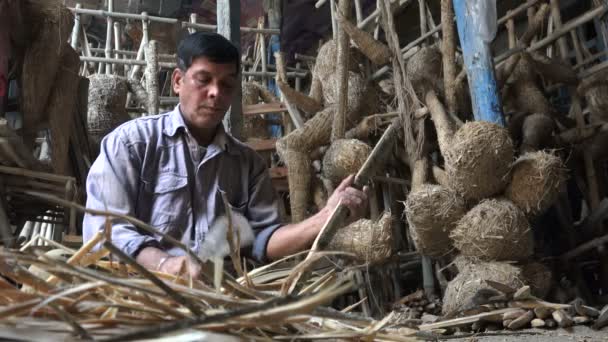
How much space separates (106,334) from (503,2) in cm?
539

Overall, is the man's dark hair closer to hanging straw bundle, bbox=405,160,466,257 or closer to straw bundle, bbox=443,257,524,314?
hanging straw bundle, bbox=405,160,466,257

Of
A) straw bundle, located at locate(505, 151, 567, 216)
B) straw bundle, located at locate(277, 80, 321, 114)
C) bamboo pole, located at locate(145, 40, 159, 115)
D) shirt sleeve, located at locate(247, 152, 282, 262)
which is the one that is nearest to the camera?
shirt sleeve, located at locate(247, 152, 282, 262)

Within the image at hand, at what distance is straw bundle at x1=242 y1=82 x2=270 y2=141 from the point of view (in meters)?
→ 5.09

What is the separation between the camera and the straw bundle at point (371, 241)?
3.25 metres

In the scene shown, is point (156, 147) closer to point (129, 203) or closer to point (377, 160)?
point (129, 203)

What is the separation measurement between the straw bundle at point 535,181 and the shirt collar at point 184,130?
156cm

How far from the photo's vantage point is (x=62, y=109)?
161 inches

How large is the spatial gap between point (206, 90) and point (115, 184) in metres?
0.40

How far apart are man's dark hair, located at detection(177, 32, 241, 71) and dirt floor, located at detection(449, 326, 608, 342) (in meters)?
1.28

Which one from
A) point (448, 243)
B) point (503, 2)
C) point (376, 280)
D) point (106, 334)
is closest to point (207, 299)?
point (106, 334)

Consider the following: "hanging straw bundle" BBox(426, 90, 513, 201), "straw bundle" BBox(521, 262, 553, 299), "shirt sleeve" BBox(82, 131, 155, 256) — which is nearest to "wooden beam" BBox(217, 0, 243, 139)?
"hanging straw bundle" BBox(426, 90, 513, 201)

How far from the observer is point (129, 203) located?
178cm

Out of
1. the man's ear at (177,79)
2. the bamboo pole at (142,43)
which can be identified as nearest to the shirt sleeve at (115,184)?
the man's ear at (177,79)

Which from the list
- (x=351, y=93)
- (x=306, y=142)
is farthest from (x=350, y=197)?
(x=351, y=93)
